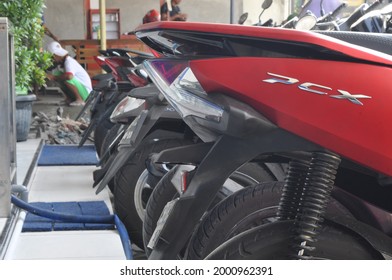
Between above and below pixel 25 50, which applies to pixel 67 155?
below

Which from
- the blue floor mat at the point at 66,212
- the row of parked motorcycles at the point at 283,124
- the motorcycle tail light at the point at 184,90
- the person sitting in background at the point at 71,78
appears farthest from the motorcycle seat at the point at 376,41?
the person sitting in background at the point at 71,78

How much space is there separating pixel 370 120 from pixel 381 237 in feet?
0.99

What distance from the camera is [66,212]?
3342mm

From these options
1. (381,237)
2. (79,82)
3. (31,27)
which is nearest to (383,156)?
(381,237)

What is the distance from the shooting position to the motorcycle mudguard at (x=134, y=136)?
2.62 metres

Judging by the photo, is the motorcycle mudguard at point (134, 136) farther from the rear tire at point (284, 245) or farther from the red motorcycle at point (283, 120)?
the rear tire at point (284, 245)

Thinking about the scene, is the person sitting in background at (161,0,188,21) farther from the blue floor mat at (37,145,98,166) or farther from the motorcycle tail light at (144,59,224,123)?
the motorcycle tail light at (144,59,224,123)

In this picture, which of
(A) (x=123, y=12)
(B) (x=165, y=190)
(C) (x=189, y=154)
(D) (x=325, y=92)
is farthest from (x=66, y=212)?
(A) (x=123, y=12)

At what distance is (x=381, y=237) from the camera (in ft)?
4.89

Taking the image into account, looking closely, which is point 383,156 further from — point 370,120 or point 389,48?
point 389,48

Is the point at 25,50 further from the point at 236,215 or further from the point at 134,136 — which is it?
the point at 236,215

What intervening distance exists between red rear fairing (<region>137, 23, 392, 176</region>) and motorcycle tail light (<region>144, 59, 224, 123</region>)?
0.21ft

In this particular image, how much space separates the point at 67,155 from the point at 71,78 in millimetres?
2814

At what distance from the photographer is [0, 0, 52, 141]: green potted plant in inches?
207
